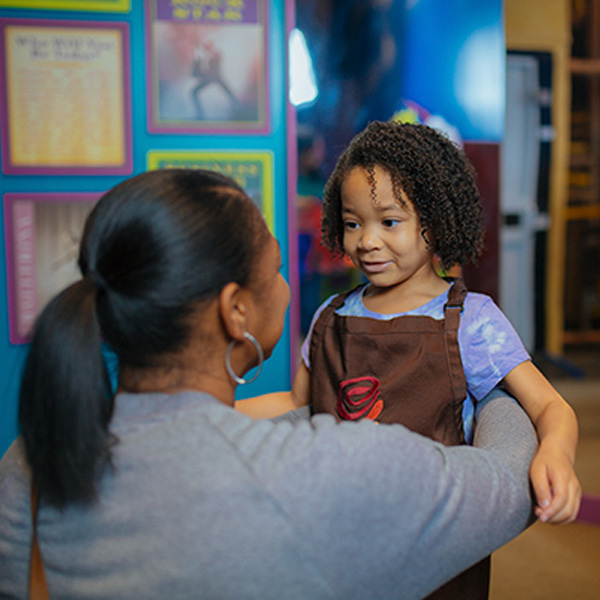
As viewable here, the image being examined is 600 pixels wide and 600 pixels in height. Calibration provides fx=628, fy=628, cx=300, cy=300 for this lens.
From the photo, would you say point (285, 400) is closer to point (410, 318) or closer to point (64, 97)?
point (410, 318)

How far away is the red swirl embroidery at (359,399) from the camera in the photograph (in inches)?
47.1

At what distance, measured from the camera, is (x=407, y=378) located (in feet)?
3.86

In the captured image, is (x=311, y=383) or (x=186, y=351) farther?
(x=311, y=383)

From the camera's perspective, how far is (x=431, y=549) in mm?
757

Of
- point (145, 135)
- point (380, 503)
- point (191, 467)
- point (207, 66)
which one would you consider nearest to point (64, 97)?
point (145, 135)

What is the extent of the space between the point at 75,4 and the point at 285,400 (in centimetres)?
166

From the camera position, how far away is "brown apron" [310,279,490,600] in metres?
1.15

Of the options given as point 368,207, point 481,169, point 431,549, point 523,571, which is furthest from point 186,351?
point 481,169

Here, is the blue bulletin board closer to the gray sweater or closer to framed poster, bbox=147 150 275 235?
framed poster, bbox=147 150 275 235

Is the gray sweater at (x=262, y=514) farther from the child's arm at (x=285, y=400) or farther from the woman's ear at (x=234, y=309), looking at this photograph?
the child's arm at (x=285, y=400)

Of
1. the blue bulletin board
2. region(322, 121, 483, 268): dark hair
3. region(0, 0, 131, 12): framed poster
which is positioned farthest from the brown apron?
region(0, 0, 131, 12): framed poster

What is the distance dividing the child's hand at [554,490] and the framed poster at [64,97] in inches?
73.2

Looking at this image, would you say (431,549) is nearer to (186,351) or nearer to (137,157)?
(186,351)

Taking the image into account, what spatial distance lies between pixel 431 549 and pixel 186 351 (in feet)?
1.29
